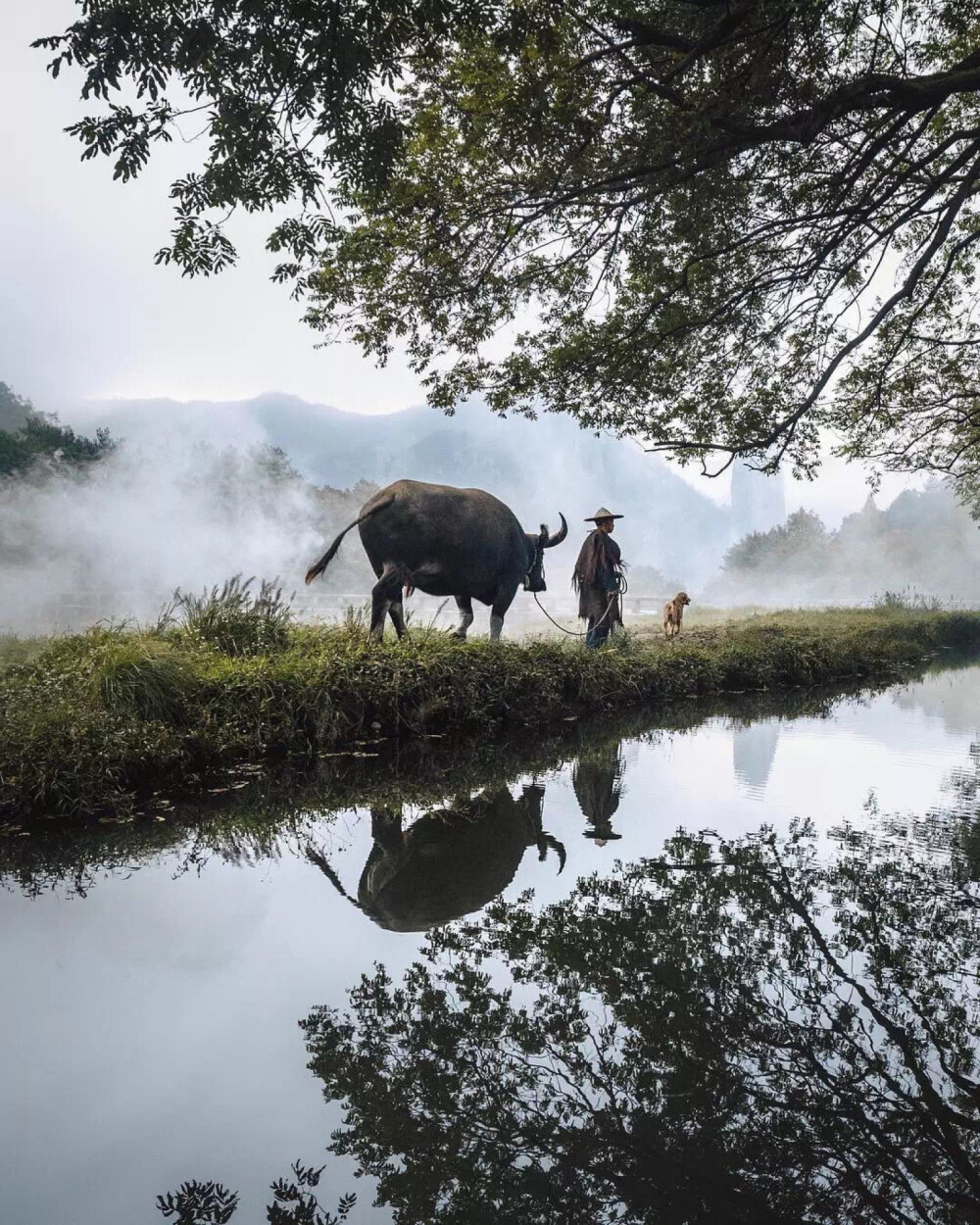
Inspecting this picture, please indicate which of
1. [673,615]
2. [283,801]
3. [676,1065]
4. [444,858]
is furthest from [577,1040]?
[673,615]

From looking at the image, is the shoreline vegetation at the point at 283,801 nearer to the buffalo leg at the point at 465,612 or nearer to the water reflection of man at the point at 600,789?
the water reflection of man at the point at 600,789

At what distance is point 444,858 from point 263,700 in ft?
9.43

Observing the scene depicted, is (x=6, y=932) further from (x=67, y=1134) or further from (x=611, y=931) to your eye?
(x=611, y=931)

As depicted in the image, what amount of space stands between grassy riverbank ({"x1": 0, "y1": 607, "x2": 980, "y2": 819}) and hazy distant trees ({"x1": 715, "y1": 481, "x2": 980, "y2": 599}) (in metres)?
50.5

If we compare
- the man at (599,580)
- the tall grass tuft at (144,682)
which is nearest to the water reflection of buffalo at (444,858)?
the tall grass tuft at (144,682)

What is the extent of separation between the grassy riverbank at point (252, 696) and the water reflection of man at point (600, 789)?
1.43 metres

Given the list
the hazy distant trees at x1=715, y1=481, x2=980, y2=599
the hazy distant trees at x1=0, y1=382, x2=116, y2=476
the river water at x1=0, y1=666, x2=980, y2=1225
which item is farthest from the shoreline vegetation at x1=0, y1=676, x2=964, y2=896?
the hazy distant trees at x1=715, y1=481, x2=980, y2=599

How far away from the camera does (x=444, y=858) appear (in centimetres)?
381

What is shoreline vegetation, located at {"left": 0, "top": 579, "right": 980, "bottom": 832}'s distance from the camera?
15.7ft

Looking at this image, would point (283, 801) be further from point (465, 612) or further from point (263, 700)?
point (465, 612)

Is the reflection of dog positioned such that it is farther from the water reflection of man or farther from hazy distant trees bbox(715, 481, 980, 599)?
hazy distant trees bbox(715, 481, 980, 599)

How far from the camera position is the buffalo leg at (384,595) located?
8.47 meters

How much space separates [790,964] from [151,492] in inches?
1015

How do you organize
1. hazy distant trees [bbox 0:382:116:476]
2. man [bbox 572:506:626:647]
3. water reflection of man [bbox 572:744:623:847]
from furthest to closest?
hazy distant trees [bbox 0:382:116:476]
man [bbox 572:506:626:647]
water reflection of man [bbox 572:744:623:847]
